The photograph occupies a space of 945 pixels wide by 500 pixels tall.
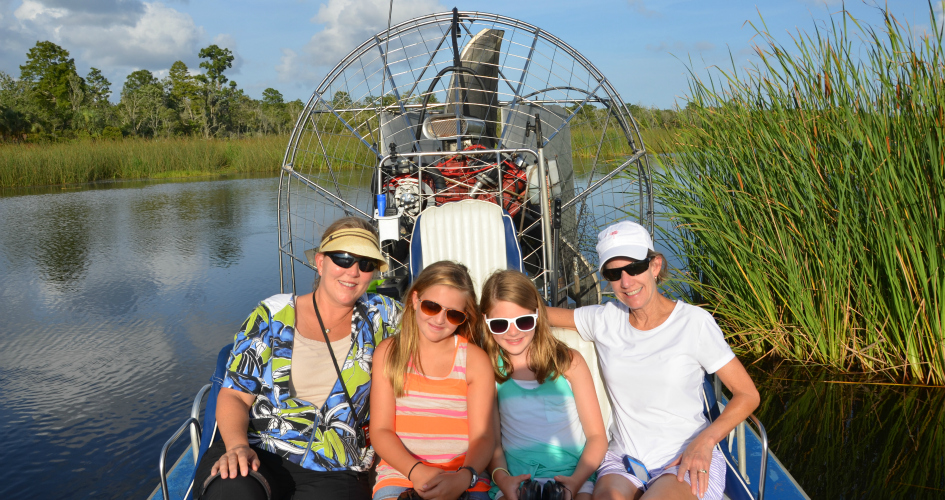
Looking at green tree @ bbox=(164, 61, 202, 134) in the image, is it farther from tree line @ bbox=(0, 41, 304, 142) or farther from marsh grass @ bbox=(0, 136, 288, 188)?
marsh grass @ bbox=(0, 136, 288, 188)

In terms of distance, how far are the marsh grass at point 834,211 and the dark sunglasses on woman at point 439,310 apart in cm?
330

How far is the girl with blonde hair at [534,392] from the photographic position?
2.39 m

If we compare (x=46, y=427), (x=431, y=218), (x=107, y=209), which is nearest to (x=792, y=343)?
(x=431, y=218)

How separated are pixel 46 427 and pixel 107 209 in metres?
11.4

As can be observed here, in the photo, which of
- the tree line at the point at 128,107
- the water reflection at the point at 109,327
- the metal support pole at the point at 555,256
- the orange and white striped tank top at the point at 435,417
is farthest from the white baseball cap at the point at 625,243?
the tree line at the point at 128,107

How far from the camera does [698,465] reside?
83.8 inches

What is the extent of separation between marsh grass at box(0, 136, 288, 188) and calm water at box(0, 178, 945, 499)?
968 centimetres

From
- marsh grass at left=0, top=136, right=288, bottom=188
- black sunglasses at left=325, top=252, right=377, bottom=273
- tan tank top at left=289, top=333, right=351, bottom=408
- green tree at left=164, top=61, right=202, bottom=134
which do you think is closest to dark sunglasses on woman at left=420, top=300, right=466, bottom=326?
black sunglasses at left=325, top=252, right=377, bottom=273

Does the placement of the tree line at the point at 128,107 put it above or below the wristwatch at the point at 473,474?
above

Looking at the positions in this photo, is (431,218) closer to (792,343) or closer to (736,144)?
(736,144)

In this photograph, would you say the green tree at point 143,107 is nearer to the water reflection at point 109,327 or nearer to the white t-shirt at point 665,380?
the water reflection at point 109,327

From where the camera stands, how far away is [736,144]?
17.2 feet

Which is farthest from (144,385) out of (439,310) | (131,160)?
(131,160)

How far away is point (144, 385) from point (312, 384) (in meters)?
3.28
